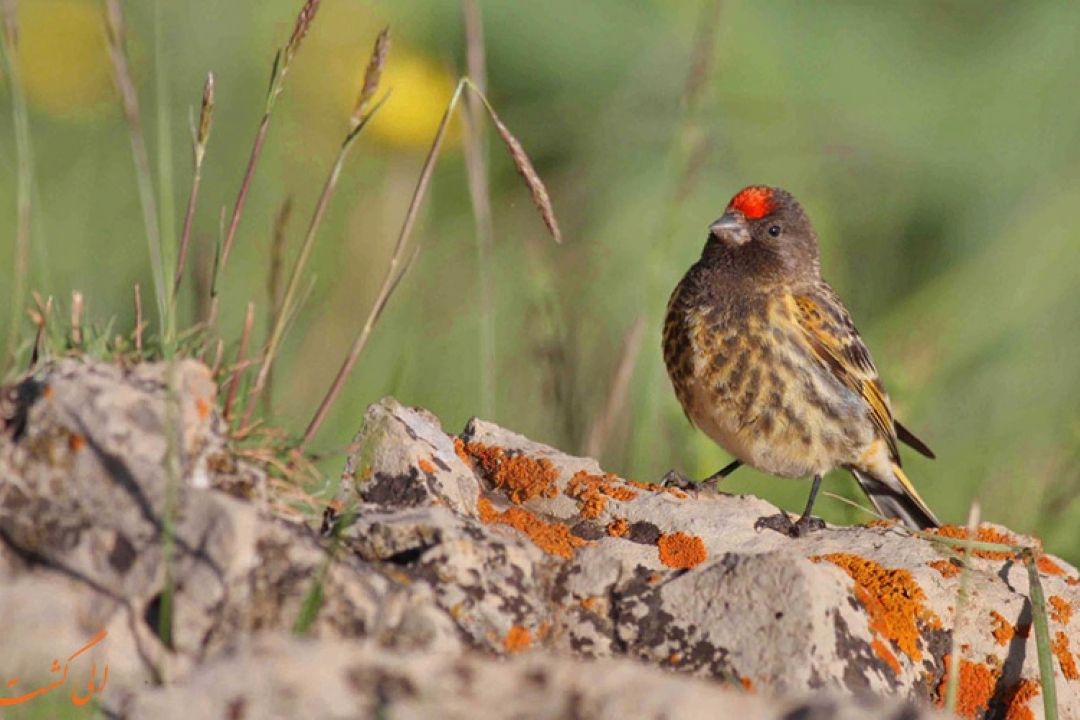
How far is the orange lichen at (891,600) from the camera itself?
12.3ft

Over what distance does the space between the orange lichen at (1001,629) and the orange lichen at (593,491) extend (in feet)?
3.04

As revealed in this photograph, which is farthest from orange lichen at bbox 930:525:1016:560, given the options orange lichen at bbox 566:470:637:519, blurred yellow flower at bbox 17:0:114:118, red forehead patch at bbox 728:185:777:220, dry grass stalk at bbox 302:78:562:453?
blurred yellow flower at bbox 17:0:114:118

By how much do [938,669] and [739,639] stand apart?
74 centimetres

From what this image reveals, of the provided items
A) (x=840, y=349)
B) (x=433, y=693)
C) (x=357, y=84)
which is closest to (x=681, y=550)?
(x=433, y=693)

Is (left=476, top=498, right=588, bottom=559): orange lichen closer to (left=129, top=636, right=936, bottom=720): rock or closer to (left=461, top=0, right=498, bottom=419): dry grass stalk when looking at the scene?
(left=461, top=0, right=498, bottom=419): dry grass stalk

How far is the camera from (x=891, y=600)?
13.1 feet

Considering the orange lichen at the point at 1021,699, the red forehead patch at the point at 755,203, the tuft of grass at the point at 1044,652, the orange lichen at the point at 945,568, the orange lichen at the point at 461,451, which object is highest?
the red forehead patch at the point at 755,203

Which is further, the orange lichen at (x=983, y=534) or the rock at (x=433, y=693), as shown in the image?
the orange lichen at (x=983, y=534)

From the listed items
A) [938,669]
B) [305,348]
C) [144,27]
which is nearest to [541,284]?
[305,348]

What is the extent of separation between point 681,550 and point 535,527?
363 millimetres

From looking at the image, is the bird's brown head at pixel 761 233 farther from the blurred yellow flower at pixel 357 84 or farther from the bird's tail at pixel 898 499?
the blurred yellow flower at pixel 357 84

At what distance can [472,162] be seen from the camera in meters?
5.38

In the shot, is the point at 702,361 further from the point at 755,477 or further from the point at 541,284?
the point at 755,477

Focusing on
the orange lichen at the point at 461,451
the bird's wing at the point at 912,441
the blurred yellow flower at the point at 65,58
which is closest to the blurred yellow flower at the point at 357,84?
the blurred yellow flower at the point at 65,58
